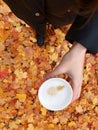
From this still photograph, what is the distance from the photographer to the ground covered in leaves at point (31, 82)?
65.4 inches

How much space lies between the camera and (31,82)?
5.68 ft

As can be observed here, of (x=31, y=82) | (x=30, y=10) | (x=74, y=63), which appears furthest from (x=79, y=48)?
(x=31, y=82)

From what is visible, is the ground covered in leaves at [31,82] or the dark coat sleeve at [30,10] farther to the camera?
the ground covered in leaves at [31,82]

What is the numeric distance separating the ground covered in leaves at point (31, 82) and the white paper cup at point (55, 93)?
0.73ft

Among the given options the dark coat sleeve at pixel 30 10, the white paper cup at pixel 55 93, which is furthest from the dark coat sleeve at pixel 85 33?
the white paper cup at pixel 55 93

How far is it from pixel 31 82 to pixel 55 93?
0.33m

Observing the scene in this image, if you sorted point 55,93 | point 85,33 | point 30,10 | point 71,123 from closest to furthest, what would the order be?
1. point 85,33
2. point 30,10
3. point 55,93
4. point 71,123

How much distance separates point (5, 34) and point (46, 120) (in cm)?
57

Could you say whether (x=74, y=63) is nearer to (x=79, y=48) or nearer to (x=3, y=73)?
(x=79, y=48)

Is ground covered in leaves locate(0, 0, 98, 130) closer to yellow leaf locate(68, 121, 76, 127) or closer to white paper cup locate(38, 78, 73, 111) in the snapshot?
yellow leaf locate(68, 121, 76, 127)

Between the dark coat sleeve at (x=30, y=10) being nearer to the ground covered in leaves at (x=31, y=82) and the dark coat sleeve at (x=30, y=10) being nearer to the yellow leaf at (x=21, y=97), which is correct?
the ground covered in leaves at (x=31, y=82)

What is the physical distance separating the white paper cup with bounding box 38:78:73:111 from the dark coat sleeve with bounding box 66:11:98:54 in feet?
0.92

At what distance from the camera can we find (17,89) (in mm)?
1709

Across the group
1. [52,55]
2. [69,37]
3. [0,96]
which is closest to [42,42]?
[52,55]
